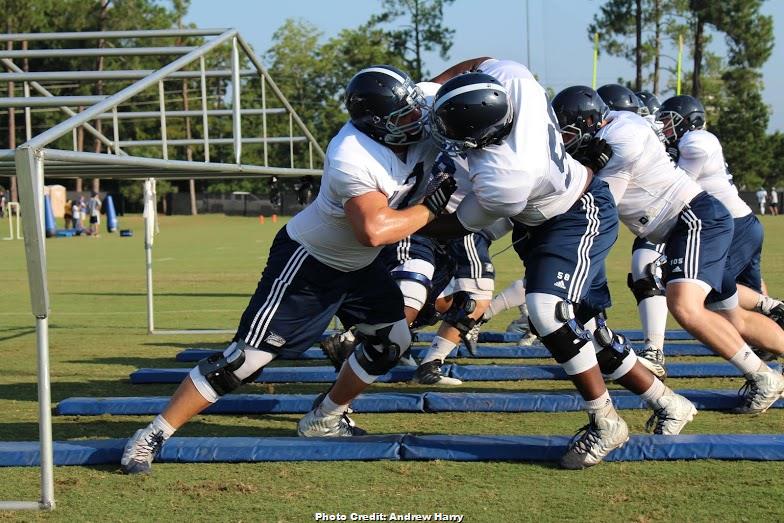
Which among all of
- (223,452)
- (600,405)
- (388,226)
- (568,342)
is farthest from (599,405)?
(223,452)

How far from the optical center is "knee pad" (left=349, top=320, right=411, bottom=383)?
5559 mm

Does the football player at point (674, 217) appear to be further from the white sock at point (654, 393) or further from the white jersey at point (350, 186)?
the white jersey at point (350, 186)

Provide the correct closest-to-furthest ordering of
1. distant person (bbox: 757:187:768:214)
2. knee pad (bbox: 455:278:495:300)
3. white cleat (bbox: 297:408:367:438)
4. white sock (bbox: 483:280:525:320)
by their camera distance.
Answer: white cleat (bbox: 297:408:367:438) < knee pad (bbox: 455:278:495:300) < white sock (bbox: 483:280:525:320) < distant person (bbox: 757:187:768:214)

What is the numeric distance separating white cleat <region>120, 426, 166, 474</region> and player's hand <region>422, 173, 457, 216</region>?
67.5 inches

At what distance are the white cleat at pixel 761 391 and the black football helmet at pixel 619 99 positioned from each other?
7.26ft

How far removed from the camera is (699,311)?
6.11m

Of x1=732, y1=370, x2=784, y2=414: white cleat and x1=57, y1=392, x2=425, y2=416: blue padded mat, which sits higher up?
x1=732, y1=370, x2=784, y2=414: white cleat

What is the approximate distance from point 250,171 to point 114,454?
343 centimetres

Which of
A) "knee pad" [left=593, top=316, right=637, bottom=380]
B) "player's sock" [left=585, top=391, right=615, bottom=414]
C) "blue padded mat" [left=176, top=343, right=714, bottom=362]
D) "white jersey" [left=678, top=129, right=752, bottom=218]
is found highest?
"white jersey" [left=678, top=129, right=752, bottom=218]

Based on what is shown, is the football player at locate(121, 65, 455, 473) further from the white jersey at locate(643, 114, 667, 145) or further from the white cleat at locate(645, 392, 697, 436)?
the white jersey at locate(643, 114, 667, 145)

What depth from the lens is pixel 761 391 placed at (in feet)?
20.0

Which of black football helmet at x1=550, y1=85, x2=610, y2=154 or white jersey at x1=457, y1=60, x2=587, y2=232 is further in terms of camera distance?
black football helmet at x1=550, y1=85, x2=610, y2=154

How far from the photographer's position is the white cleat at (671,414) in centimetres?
539

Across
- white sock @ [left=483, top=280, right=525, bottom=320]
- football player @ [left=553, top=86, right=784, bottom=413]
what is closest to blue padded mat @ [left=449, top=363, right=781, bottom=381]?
football player @ [left=553, top=86, right=784, bottom=413]
